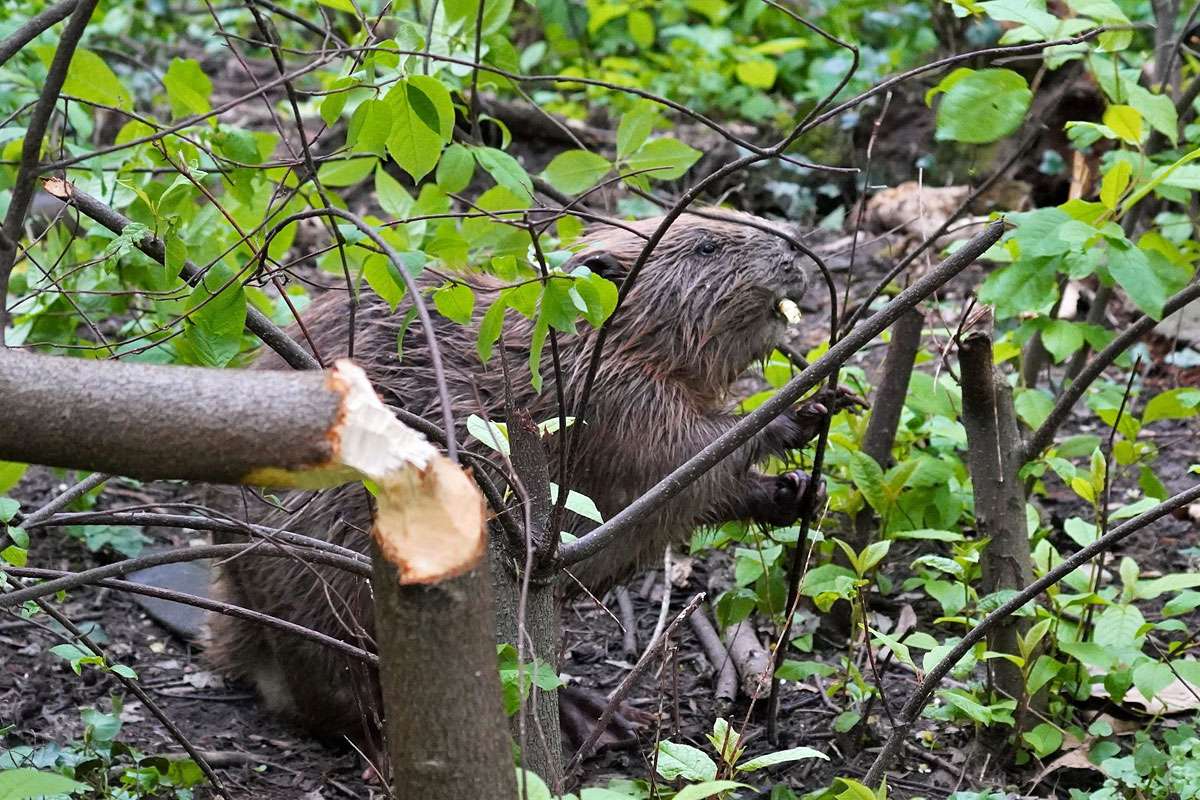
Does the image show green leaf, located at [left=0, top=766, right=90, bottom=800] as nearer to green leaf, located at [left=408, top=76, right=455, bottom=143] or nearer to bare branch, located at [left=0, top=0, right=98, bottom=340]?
bare branch, located at [left=0, top=0, right=98, bottom=340]

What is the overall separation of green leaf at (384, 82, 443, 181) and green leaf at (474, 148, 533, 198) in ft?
1.33

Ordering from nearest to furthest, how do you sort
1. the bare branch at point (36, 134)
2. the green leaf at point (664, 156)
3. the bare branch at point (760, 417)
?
the bare branch at point (36, 134), the bare branch at point (760, 417), the green leaf at point (664, 156)

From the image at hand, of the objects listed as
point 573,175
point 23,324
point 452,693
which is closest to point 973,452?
point 573,175

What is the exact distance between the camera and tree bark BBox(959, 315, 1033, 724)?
2584mm

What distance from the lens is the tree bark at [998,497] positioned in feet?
8.48

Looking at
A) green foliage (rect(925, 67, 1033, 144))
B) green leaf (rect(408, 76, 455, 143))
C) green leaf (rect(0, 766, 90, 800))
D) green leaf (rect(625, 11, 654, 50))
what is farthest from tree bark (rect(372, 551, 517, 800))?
green leaf (rect(625, 11, 654, 50))

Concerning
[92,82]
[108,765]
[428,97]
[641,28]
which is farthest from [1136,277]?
[641,28]

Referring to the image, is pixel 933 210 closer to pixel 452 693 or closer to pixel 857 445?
pixel 857 445

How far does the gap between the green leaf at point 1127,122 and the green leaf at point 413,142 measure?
1.29 meters

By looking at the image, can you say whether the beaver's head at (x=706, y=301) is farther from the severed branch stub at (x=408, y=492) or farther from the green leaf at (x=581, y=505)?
the severed branch stub at (x=408, y=492)

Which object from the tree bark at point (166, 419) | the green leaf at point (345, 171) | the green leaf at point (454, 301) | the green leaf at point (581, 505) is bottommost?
the green leaf at point (581, 505)

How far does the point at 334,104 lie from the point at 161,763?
1.34 meters

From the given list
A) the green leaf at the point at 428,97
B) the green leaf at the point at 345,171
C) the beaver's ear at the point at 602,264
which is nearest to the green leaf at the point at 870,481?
the beaver's ear at the point at 602,264

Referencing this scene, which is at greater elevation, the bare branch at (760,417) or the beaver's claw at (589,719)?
the bare branch at (760,417)
